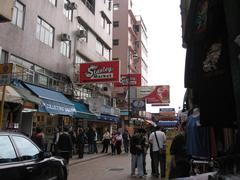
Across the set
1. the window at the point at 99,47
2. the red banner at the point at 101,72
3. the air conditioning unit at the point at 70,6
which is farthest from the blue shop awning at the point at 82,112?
the window at the point at 99,47

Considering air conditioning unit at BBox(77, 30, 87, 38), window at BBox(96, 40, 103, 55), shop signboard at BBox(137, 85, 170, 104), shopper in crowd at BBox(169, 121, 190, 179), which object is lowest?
shopper in crowd at BBox(169, 121, 190, 179)

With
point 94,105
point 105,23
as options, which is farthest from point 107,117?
point 105,23

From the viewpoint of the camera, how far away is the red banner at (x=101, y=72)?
22812 mm

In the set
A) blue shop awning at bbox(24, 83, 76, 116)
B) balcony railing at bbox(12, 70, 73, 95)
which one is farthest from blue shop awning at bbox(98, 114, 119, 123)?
blue shop awning at bbox(24, 83, 76, 116)

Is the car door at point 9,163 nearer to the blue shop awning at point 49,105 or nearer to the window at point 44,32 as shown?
the blue shop awning at point 49,105

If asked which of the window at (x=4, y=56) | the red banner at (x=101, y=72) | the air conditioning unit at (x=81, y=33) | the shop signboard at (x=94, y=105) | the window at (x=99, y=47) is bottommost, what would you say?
the shop signboard at (x=94, y=105)

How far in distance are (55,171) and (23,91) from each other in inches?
331

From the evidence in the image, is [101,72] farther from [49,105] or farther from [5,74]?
[5,74]

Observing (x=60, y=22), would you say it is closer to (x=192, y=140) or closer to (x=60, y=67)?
(x=60, y=67)

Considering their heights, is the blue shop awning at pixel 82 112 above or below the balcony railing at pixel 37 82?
below

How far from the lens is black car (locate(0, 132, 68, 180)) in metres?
5.02

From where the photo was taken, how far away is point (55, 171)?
6797 millimetres

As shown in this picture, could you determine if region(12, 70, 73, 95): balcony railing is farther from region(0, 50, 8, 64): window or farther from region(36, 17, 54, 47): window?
region(36, 17, 54, 47): window

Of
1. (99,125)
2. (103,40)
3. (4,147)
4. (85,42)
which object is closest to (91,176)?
(4,147)
